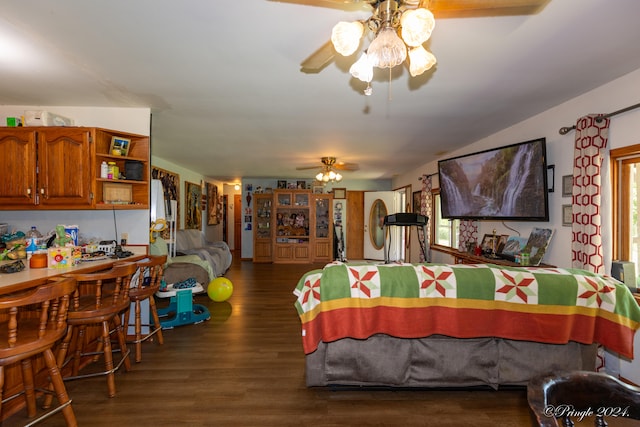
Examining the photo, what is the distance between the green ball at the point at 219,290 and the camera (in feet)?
14.6

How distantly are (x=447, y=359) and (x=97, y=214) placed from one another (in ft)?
11.9

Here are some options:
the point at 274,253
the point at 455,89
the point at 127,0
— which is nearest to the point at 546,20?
the point at 455,89

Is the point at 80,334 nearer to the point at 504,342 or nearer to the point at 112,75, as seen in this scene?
the point at 112,75

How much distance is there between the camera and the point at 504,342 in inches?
84.8

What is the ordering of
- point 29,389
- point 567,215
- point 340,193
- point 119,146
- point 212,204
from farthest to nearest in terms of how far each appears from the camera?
point 212,204 → point 340,193 → point 119,146 → point 567,215 → point 29,389

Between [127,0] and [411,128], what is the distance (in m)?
3.15

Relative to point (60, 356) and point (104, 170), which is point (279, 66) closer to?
point (104, 170)

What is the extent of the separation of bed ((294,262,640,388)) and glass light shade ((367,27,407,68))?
132 centimetres

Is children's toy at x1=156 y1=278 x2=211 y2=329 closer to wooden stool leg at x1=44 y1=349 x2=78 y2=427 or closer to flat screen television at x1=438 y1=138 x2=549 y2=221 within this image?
wooden stool leg at x1=44 y1=349 x2=78 y2=427

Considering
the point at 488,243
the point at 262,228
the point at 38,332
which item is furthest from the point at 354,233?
the point at 38,332

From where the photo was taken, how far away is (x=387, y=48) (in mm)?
1287

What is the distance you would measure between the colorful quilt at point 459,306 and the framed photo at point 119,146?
8.25 ft

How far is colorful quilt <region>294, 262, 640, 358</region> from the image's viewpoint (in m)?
2.04

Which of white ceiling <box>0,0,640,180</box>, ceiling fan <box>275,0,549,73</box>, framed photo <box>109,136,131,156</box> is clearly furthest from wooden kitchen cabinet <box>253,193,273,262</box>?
ceiling fan <box>275,0,549,73</box>
